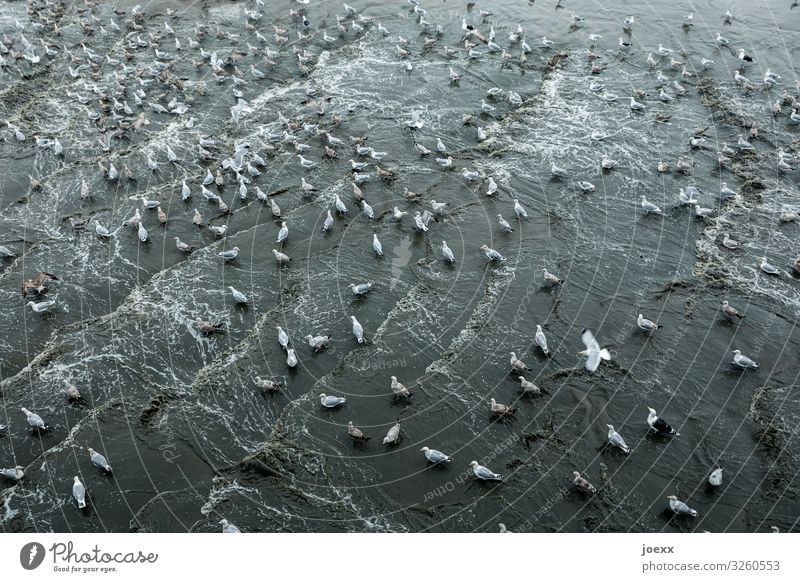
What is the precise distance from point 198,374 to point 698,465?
45.6ft

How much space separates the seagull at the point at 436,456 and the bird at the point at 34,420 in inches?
413

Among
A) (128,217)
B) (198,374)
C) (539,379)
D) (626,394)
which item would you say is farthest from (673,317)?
(128,217)

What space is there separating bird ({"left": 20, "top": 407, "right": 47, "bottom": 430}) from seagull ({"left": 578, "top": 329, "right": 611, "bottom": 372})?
15260 mm

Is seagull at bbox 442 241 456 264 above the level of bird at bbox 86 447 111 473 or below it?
above

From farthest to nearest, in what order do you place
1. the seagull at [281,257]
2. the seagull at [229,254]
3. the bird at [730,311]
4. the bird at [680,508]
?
1. the seagull at [229,254]
2. the seagull at [281,257]
3. the bird at [730,311]
4. the bird at [680,508]

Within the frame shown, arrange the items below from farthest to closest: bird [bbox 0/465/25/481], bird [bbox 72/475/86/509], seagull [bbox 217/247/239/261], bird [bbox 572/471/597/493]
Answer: seagull [bbox 217/247/239/261] → bird [bbox 0/465/25/481] → bird [bbox 72/475/86/509] → bird [bbox 572/471/597/493]

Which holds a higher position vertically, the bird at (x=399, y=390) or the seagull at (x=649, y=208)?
the seagull at (x=649, y=208)

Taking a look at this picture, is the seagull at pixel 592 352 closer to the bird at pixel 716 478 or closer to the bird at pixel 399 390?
the bird at pixel 716 478

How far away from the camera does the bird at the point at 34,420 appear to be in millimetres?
17188

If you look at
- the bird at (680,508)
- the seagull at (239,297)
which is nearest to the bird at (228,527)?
the seagull at (239,297)

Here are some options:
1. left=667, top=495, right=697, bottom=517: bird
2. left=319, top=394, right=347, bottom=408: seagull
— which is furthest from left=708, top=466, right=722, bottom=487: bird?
left=319, top=394, right=347, bottom=408: seagull

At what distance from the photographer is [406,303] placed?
818 inches

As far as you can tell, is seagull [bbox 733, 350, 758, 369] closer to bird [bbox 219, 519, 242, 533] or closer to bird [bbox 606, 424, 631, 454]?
bird [bbox 606, 424, 631, 454]

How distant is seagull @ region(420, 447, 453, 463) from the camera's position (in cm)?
1622
